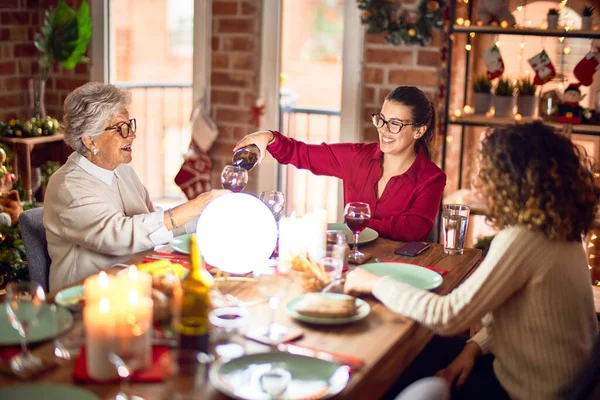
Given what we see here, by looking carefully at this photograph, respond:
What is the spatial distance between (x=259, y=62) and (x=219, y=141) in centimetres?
47

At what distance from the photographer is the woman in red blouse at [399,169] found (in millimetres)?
2756

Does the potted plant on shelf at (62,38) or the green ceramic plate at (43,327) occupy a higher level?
the potted plant on shelf at (62,38)

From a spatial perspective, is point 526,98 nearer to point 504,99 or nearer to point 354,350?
point 504,99

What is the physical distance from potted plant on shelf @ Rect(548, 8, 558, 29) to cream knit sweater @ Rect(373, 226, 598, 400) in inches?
74.0

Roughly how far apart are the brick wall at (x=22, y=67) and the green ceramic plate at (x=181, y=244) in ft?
7.89

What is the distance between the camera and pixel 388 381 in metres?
1.74

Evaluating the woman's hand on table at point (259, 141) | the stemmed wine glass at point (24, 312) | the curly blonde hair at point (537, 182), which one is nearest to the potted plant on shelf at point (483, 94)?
the woman's hand on table at point (259, 141)

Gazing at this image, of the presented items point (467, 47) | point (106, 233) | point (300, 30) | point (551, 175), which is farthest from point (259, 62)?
point (551, 175)

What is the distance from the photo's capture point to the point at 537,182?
190cm

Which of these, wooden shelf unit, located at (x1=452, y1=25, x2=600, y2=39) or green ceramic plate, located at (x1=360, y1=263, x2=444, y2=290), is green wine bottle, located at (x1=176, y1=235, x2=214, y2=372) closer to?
green ceramic plate, located at (x1=360, y1=263, x2=444, y2=290)

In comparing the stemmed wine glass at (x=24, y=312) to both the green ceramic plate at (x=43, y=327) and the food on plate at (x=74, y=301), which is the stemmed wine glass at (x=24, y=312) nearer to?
the green ceramic plate at (x=43, y=327)

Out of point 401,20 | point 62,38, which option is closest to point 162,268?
point 401,20

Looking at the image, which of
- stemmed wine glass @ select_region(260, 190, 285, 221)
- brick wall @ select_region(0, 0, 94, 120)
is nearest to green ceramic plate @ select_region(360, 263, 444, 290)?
stemmed wine glass @ select_region(260, 190, 285, 221)

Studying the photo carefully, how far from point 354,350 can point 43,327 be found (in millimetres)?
674
